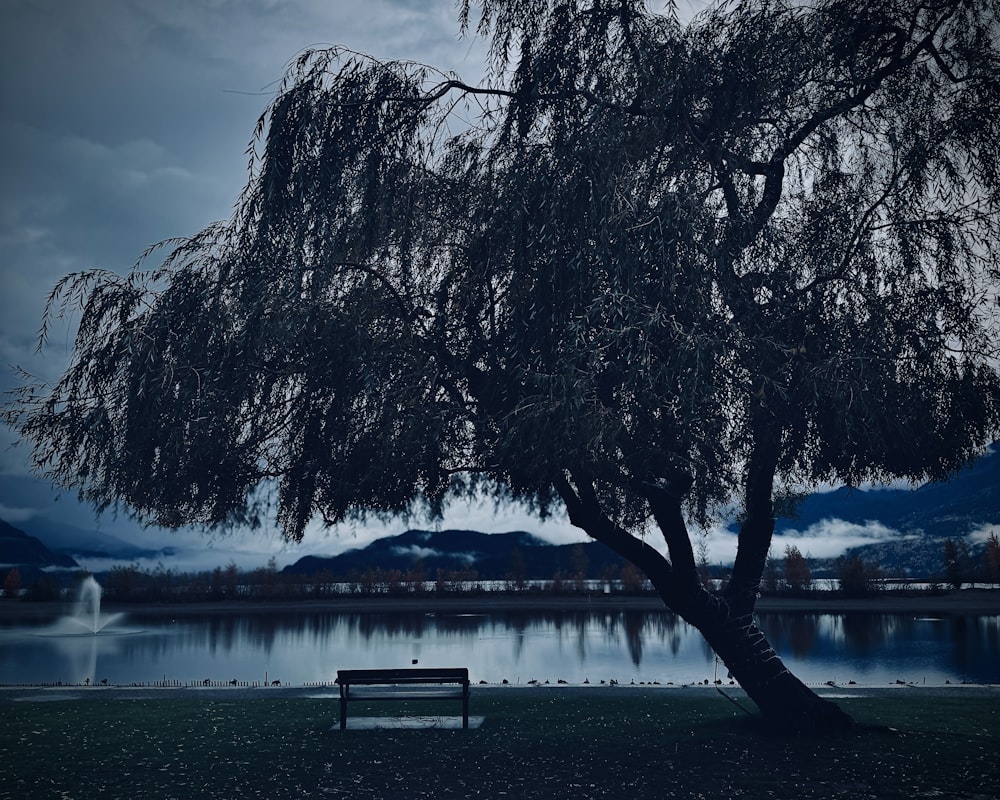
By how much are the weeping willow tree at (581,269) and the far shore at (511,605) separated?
69464 mm

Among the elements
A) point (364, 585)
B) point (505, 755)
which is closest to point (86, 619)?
point (364, 585)

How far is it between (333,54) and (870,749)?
10458 mm

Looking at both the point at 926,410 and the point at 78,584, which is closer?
the point at 926,410

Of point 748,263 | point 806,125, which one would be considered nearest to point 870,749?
point 748,263

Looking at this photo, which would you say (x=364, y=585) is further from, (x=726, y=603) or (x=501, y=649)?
(x=726, y=603)

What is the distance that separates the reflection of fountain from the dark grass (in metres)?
48.2

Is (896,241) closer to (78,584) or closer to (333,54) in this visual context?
(333,54)

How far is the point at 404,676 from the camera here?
12953mm

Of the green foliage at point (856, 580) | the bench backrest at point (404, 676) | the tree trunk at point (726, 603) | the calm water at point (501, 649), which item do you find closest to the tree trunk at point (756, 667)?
the tree trunk at point (726, 603)

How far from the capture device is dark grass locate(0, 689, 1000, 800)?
29.9ft

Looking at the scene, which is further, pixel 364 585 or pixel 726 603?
pixel 364 585

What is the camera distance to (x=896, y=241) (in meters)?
10.8

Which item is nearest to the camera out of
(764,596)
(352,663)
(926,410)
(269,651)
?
(926,410)

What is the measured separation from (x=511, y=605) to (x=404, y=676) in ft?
252
